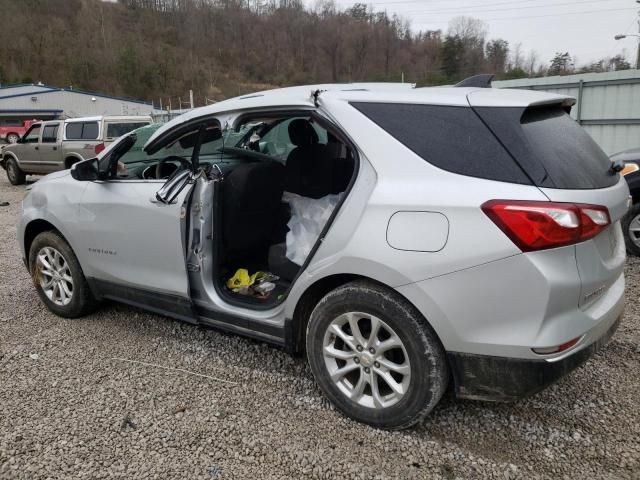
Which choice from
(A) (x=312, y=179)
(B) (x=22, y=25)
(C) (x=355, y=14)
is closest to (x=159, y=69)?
(B) (x=22, y=25)

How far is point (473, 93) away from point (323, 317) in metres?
1.34

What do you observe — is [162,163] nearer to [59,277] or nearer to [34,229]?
[59,277]

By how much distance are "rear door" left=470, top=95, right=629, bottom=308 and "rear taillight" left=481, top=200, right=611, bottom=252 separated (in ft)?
0.18

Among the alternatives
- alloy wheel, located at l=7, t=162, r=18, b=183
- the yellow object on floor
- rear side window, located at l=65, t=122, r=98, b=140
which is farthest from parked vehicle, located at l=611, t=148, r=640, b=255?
alloy wheel, located at l=7, t=162, r=18, b=183

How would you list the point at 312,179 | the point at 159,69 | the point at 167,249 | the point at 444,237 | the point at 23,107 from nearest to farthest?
the point at 444,237
the point at 167,249
the point at 312,179
the point at 23,107
the point at 159,69

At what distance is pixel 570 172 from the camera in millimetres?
2260

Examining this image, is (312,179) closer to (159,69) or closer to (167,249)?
(167,249)

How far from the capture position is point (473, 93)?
250cm

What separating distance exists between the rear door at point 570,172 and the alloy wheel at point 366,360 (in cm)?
87

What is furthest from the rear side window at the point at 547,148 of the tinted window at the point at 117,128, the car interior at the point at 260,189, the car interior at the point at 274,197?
the tinted window at the point at 117,128

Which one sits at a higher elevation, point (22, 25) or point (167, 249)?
point (22, 25)

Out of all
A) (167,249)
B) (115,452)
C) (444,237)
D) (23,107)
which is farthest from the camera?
(23,107)

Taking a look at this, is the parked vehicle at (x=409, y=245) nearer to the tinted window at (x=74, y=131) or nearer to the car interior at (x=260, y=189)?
the car interior at (x=260, y=189)

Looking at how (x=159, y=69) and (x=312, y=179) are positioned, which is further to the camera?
(x=159, y=69)
